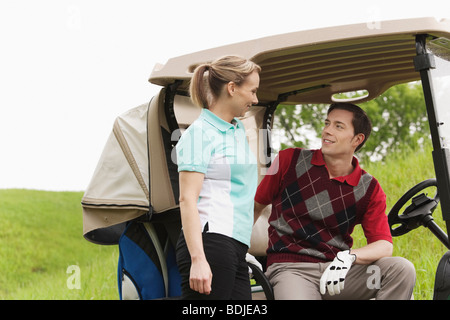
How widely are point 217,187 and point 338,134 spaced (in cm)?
94

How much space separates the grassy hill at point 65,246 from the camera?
670cm

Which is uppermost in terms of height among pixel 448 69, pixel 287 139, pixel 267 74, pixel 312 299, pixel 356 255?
pixel 287 139

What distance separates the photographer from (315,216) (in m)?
2.91

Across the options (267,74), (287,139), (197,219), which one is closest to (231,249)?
(197,219)

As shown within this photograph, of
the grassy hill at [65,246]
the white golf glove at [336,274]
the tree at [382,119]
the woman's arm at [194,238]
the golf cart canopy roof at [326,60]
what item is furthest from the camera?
the tree at [382,119]

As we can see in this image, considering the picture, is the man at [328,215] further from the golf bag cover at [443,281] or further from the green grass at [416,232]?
the green grass at [416,232]

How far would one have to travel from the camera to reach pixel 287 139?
1524 centimetres

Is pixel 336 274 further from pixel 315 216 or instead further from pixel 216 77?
pixel 216 77

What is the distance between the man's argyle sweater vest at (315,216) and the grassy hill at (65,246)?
291cm

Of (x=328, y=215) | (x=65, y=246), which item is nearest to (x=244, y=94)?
(x=328, y=215)

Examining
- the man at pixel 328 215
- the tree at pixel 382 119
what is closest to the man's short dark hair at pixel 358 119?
the man at pixel 328 215

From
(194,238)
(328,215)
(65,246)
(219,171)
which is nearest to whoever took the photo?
(194,238)
